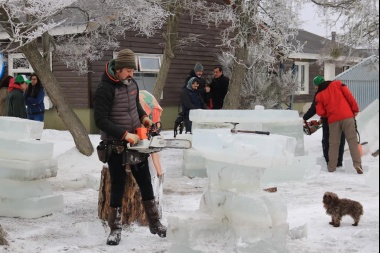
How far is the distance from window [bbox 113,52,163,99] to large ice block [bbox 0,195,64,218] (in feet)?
39.8

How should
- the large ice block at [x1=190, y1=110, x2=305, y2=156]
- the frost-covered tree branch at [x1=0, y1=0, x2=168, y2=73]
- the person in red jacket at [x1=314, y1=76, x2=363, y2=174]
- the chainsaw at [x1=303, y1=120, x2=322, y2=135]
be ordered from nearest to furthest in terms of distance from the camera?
the large ice block at [x1=190, y1=110, x2=305, y2=156] → the frost-covered tree branch at [x1=0, y1=0, x2=168, y2=73] → the person in red jacket at [x1=314, y1=76, x2=363, y2=174] → the chainsaw at [x1=303, y1=120, x2=322, y2=135]

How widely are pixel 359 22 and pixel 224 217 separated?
9.74 m

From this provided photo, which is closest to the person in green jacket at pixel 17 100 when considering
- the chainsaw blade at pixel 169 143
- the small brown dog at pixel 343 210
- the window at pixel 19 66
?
the chainsaw blade at pixel 169 143

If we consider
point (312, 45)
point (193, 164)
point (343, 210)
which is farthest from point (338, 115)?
point (312, 45)

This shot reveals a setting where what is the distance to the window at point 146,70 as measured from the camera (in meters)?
18.2

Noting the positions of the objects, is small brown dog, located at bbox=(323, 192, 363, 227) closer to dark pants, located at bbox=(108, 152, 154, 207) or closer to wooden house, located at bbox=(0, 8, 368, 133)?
dark pants, located at bbox=(108, 152, 154, 207)

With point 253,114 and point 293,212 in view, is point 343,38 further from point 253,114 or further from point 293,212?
point 293,212

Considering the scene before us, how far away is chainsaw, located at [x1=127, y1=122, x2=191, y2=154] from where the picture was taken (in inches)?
179

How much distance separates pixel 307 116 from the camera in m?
10.5

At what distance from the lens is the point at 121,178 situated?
16.6 feet

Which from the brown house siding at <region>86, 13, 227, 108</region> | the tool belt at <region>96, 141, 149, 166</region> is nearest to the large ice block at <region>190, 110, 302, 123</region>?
the tool belt at <region>96, 141, 149, 166</region>

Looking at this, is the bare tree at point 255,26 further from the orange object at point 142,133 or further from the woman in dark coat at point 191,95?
the orange object at point 142,133

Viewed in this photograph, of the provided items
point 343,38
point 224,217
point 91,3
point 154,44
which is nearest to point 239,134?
point 224,217

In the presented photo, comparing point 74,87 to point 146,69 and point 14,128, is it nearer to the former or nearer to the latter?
point 146,69
